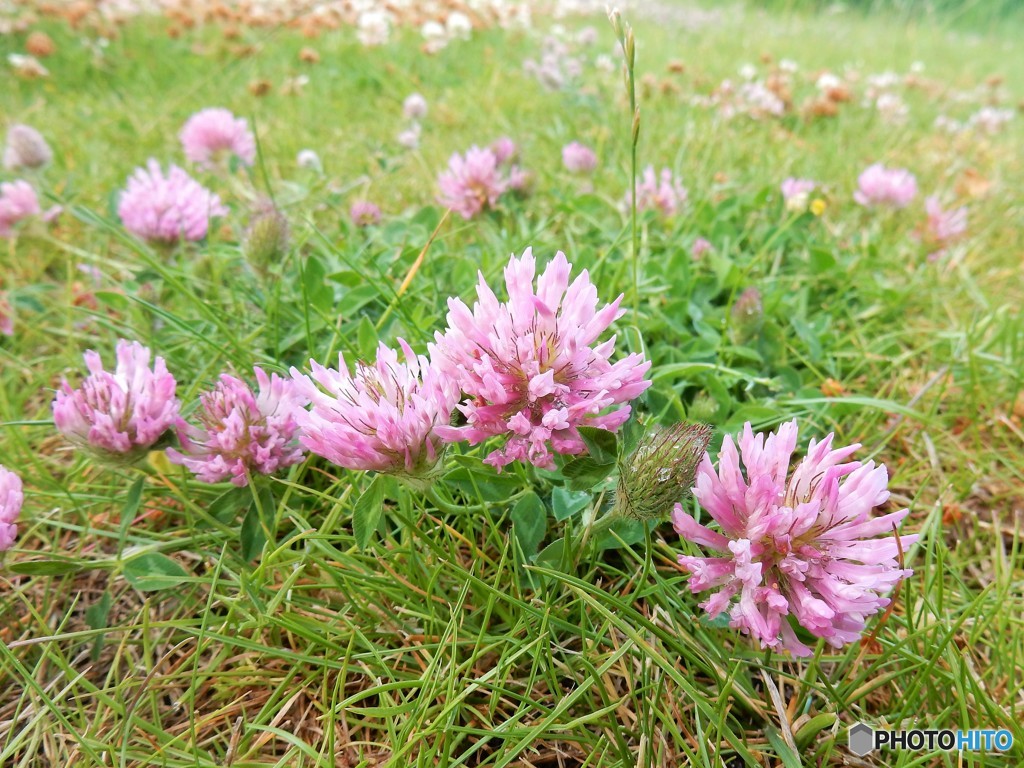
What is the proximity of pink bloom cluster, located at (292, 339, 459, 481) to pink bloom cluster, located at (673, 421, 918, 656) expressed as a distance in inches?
16.0

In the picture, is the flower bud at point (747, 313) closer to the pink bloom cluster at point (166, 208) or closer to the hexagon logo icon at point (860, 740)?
the hexagon logo icon at point (860, 740)

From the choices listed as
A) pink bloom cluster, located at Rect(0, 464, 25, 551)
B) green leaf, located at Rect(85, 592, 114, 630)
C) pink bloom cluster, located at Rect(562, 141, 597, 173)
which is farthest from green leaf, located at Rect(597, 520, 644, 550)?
pink bloom cluster, located at Rect(562, 141, 597, 173)

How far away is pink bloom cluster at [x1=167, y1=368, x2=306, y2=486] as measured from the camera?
49.1 inches

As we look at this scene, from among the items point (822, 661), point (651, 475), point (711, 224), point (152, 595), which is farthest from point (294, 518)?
point (711, 224)

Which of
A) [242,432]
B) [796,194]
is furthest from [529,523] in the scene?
[796,194]

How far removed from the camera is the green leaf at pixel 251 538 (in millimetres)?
1273

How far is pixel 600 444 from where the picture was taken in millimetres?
→ 1057

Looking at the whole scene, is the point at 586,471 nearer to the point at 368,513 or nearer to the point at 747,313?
the point at 368,513

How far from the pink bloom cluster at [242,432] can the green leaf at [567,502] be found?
51cm

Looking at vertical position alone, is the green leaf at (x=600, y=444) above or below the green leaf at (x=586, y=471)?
above

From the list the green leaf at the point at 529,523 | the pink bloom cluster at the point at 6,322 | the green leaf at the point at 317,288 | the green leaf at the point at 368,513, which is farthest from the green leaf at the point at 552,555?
the pink bloom cluster at the point at 6,322

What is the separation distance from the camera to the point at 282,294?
1806 millimetres

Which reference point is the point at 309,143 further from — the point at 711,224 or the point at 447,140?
the point at 711,224

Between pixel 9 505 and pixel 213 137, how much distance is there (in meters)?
1.62
